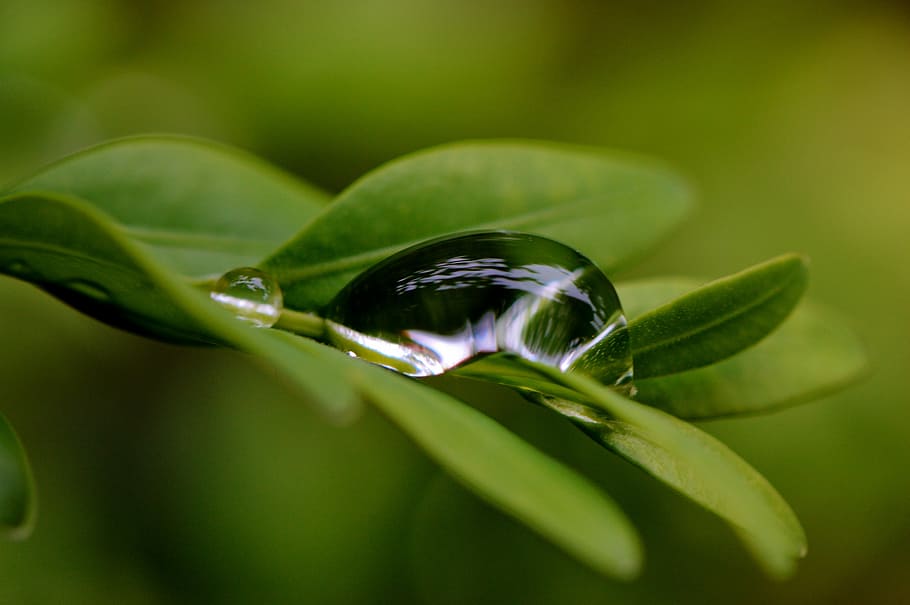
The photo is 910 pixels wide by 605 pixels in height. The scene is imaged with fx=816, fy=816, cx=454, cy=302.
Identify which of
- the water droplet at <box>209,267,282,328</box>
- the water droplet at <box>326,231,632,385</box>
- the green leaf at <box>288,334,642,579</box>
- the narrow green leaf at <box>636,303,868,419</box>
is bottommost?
the narrow green leaf at <box>636,303,868,419</box>

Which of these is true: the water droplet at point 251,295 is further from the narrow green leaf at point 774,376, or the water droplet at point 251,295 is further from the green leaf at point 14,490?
the narrow green leaf at point 774,376

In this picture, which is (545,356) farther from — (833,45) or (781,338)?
(833,45)

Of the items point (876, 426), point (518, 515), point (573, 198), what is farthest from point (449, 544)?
point (518, 515)

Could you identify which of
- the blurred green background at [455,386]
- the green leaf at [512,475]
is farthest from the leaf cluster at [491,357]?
the blurred green background at [455,386]

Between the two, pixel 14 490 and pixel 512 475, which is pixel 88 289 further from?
pixel 512 475

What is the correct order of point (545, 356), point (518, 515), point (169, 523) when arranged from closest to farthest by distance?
point (518, 515), point (545, 356), point (169, 523)

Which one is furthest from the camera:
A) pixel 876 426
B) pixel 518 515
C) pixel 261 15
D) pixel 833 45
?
pixel 833 45

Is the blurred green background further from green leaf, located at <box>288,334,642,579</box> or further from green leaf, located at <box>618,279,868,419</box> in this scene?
green leaf, located at <box>288,334,642,579</box>

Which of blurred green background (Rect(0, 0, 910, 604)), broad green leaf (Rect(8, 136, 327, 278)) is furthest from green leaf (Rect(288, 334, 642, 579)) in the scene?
blurred green background (Rect(0, 0, 910, 604))
